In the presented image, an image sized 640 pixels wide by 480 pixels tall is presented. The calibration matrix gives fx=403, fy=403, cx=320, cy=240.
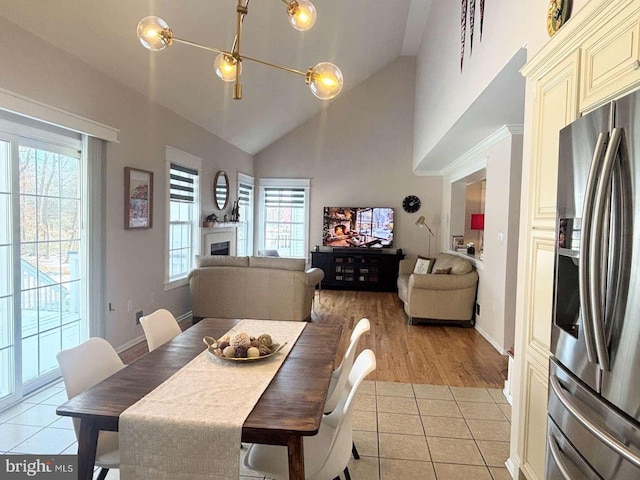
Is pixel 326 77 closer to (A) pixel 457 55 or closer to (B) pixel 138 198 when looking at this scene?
(A) pixel 457 55

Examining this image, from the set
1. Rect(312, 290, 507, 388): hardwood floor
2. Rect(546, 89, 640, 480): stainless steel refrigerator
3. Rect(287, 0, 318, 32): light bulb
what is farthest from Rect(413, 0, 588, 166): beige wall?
Rect(312, 290, 507, 388): hardwood floor

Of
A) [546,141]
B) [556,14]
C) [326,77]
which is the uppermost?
[556,14]

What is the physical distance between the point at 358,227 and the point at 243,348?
6493mm

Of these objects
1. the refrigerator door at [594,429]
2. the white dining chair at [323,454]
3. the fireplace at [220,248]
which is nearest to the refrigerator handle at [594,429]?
the refrigerator door at [594,429]

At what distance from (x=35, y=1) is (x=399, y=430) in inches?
147

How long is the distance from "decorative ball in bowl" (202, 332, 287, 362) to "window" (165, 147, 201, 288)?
3352 millimetres

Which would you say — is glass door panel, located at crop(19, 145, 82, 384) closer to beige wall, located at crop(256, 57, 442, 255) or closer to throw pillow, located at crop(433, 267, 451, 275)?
throw pillow, located at crop(433, 267, 451, 275)

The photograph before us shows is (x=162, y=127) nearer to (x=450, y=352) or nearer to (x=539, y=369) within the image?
(x=450, y=352)

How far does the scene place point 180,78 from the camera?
4438mm

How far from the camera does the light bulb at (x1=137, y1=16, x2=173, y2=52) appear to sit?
2086mm

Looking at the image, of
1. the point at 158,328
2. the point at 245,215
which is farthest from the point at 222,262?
the point at 245,215

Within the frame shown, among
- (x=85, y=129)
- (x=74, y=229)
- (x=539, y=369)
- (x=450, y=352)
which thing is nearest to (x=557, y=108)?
(x=539, y=369)

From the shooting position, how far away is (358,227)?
8.22 m

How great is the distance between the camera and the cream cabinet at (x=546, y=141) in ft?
→ 4.42
